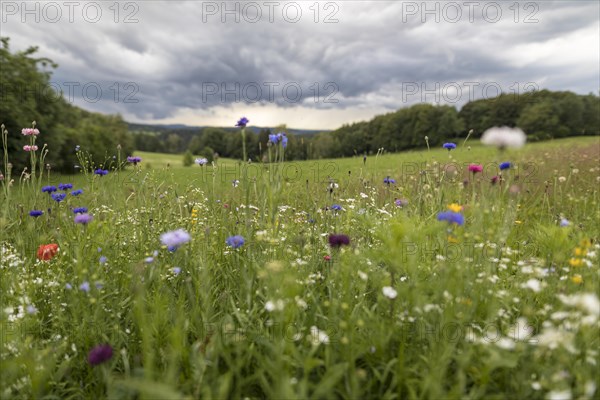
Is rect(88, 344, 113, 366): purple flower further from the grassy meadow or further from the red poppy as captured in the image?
the red poppy

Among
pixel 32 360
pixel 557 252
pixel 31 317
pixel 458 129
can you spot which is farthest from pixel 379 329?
pixel 458 129

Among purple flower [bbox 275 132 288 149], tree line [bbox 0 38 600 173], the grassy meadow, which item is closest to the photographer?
the grassy meadow

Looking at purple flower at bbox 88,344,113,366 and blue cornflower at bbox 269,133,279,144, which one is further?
blue cornflower at bbox 269,133,279,144

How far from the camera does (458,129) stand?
5212 cm

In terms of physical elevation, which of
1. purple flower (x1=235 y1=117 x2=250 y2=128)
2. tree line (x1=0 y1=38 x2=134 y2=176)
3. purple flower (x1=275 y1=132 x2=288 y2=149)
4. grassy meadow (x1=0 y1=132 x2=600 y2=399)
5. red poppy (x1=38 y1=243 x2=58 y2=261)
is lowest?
grassy meadow (x1=0 y1=132 x2=600 y2=399)

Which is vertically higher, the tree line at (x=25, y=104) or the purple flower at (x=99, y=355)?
the tree line at (x=25, y=104)

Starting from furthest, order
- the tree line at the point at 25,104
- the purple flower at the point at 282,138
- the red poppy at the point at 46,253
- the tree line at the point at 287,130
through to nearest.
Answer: the tree line at the point at 25,104 < the tree line at the point at 287,130 < the purple flower at the point at 282,138 < the red poppy at the point at 46,253

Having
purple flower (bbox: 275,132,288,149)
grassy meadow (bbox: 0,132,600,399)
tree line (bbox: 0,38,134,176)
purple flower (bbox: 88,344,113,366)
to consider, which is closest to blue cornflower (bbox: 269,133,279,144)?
purple flower (bbox: 275,132,288,149)

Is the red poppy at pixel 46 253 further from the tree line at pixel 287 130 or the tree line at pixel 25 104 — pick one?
the tree line at pixel 25 104

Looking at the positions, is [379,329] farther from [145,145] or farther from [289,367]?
[145,145]

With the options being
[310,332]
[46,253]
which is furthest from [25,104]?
[310,332]

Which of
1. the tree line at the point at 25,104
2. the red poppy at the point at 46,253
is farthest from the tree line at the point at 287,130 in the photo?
the red poppy at the point at 46,253

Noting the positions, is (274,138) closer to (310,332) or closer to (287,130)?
(287,130)

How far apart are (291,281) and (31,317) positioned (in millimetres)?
1649
